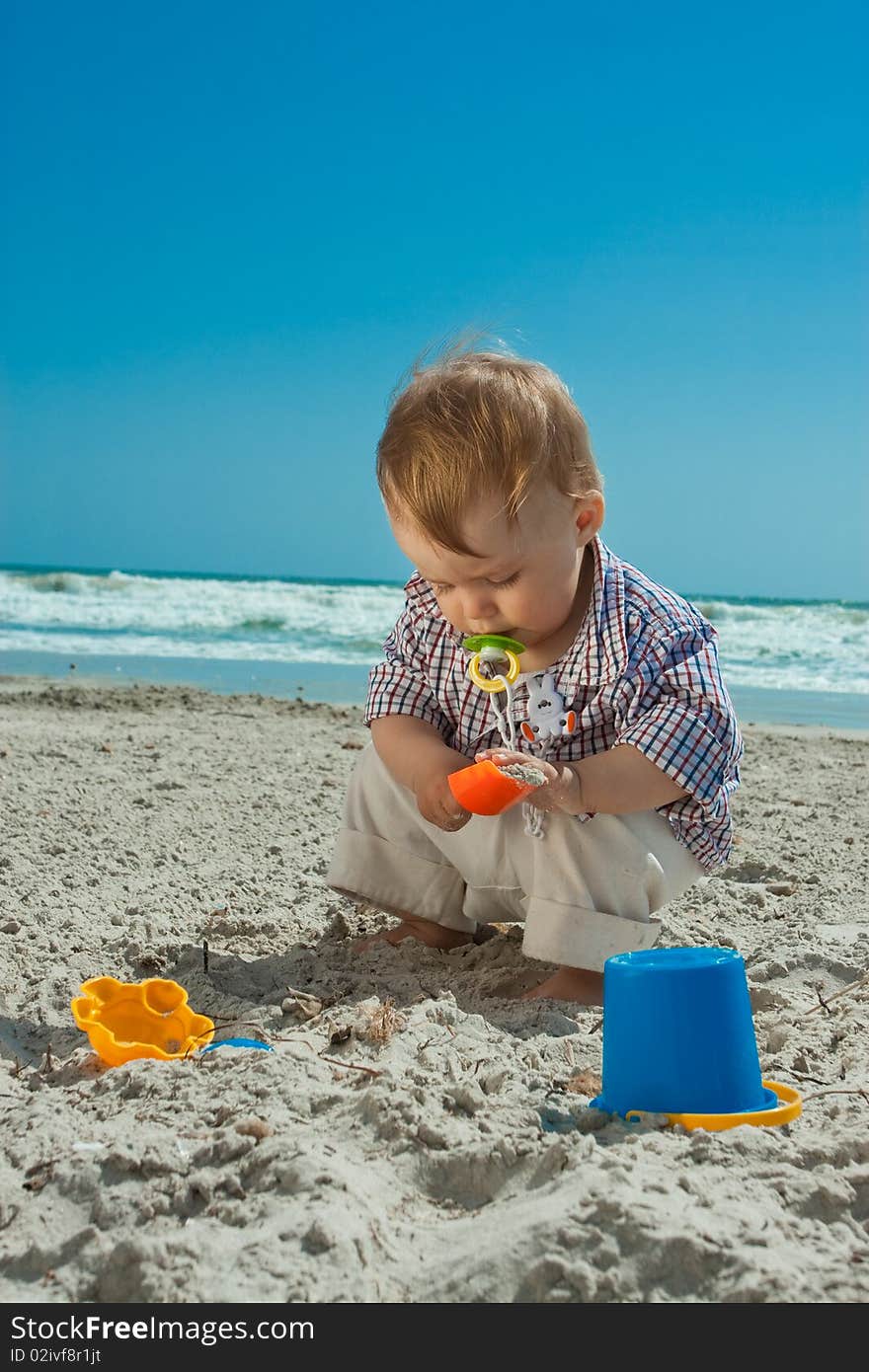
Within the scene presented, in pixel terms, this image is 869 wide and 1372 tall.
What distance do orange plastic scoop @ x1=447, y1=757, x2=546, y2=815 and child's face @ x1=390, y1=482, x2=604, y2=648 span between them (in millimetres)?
315

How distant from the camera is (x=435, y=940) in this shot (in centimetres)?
274

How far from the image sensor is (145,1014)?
2.15 meters

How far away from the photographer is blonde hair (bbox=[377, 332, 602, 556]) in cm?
221

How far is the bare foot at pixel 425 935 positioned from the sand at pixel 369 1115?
0.23ft

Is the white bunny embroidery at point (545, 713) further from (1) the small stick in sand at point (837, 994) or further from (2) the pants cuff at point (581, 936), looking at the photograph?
(1) the small stick in sand at point (837, 994)

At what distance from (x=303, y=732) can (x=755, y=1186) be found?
4.30m

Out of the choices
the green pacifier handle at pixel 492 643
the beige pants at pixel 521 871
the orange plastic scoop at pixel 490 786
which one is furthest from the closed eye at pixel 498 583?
the beige pants at pixel 521 871

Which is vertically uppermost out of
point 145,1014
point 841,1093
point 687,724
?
point 687,724

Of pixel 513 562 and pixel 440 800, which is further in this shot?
pixel 440 800

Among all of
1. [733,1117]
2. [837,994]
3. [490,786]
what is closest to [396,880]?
[490,786]

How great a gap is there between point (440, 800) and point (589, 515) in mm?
640

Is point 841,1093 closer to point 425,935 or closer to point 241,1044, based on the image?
point 241,1044

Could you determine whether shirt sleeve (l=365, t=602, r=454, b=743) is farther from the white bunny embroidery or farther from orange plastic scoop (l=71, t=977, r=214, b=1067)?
orange plastic scoop (l=71, t=977, r=214, b=1067)
